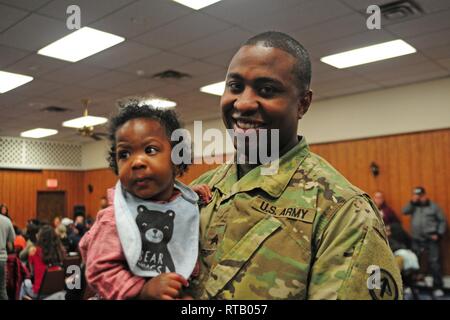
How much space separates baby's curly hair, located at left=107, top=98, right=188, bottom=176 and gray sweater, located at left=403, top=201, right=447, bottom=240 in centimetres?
581

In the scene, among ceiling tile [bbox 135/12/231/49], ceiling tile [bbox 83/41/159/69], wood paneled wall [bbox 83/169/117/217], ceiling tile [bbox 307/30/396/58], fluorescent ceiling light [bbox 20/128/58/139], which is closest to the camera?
ceiling tile [bbox 135/12/231/49]

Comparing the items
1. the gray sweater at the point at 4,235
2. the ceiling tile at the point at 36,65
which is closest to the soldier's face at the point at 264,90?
the gray sweater at the point at 4,235

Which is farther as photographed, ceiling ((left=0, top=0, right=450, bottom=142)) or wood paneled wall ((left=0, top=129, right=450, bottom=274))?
wood paneled wall ((left=0, top=129, right=450, bottom=274))

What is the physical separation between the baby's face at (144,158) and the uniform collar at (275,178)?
0.17 metres

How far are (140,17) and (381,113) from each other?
4.42m

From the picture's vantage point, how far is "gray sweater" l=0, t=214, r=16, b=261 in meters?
4.01

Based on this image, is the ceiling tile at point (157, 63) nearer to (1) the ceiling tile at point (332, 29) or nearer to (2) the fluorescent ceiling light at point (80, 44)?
(2) the fluorescent ceiling light at point (80, 44)

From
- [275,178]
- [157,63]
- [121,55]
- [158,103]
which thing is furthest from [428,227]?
[158,103]

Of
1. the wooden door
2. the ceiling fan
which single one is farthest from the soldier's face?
the wooden door

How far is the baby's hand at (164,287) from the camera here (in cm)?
91

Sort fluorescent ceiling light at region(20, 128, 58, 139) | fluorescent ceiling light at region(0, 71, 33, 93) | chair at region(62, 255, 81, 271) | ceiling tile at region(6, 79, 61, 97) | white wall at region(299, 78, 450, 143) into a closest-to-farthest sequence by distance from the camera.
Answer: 1. chair at region(62, 255, 81, 271)
2. fluorescent ceiling light at region(0, 71, 33, 93)
3. ceiling tile at region(6, 79, 61, 97)
4. white wall at region(299, 78, 450, 143)
5. fluorescent ceiling light at region(20, 128, 58, 139)

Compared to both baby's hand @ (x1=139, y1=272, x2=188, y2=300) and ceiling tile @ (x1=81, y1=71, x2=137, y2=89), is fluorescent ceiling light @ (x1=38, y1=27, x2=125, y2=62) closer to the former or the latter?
ceiling tile @ (x1=81, y1=71, x2=137, y2=89)

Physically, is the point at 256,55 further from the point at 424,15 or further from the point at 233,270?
the point at 424,15

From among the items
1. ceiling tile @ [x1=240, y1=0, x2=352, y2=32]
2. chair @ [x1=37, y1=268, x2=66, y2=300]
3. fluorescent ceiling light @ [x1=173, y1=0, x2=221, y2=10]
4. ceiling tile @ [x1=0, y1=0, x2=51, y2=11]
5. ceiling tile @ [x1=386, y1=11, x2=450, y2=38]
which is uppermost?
ceiling tile @ [x1=386, y1=11, x2=450, y2=38]
